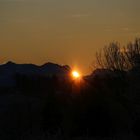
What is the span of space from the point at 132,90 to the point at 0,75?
11693cm

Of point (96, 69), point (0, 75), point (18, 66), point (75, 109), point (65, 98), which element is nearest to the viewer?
point (75, 109)

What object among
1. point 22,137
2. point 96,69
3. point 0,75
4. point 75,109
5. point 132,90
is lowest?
point 22,137

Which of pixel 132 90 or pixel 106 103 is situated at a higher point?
pixel 132 90

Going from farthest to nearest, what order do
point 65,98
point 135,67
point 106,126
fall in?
1. point 135,67
2. point 65,98
3. point 106,126

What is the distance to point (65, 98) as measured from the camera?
37406mm

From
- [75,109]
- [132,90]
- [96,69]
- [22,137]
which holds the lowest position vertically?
[22,137]

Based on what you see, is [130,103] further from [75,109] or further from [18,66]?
[18,66]

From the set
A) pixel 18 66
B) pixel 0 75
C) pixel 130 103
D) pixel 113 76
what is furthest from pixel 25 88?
pixel 18 66

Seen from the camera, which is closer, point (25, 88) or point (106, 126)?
point (106, 126)

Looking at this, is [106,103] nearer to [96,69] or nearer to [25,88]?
[96,69]

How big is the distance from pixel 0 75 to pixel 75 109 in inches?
5231

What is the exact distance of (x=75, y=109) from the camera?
2995 cm

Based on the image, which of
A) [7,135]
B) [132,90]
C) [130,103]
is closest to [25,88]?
[132,90]

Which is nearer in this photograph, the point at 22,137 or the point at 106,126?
the point at 22,137
